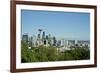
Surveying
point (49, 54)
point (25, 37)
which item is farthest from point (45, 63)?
point (25, 37)

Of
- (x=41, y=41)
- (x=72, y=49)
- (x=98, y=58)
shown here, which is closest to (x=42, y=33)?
(x=41, y=41)

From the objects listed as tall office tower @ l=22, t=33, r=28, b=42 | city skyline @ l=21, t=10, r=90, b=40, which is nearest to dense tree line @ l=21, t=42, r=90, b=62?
tall office tower @ l=22, t=33, r=28, b=42

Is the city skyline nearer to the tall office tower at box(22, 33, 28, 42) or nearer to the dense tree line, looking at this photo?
the tall office tower at box(22, 33, 28, 42)

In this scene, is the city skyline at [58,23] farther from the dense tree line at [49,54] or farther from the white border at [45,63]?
the dense tree line at [49,54]

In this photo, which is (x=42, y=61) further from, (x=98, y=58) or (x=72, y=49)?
(x=98, y=58)

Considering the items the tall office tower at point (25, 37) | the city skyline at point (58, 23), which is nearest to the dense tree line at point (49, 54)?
the tall office tower at point (25, 37)

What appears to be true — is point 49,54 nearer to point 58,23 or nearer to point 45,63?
point 45,63
